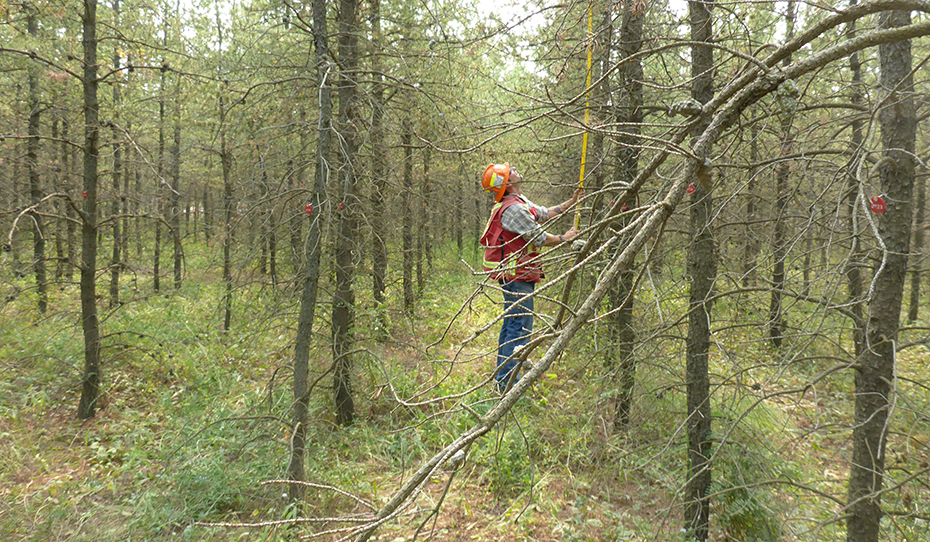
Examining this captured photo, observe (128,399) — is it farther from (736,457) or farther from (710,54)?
(710,54)

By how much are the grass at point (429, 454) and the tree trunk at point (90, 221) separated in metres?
0.50

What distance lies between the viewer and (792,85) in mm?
1667

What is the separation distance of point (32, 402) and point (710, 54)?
8.68 metres

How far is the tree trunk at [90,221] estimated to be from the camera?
18.1 feet

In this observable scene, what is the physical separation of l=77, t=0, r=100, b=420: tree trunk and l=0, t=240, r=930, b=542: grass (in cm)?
50

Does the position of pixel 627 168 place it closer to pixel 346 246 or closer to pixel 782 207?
pixel 782 207

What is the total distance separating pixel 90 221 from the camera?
5.63 metres

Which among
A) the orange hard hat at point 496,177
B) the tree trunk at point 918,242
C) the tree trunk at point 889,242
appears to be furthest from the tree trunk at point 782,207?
the orange hard hat at point 496,177

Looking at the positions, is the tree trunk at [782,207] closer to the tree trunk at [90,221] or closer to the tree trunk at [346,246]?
the tree trunk at [346,246]

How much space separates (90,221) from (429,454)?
496 cm

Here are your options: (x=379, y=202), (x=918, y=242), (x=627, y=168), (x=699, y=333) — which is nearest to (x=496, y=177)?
(x=379, y=202)

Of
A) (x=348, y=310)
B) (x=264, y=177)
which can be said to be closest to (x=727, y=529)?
(x=348, y=310)

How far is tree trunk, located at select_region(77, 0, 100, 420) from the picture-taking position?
5.50 meters

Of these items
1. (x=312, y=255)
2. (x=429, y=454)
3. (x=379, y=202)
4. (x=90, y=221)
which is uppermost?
(x=379, y=202)
